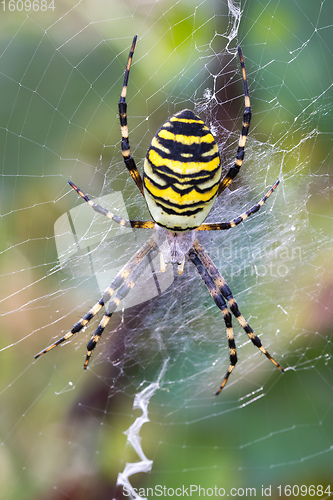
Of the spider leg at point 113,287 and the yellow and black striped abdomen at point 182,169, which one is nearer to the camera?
the yellow and black striped abdomen at point 182,169

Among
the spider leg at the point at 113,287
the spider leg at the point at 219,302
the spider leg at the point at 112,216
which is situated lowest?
the spider leg at the point at 219,302

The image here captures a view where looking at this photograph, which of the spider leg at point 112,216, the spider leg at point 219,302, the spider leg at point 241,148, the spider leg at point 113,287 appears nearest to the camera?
the spider leg at point 241,148

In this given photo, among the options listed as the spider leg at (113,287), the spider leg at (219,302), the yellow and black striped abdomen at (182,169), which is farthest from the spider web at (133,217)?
the yellow and black striped abdomen at (182,169)

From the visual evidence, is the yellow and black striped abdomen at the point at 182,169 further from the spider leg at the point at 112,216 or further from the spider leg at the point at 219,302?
the spider leg at the point at 219,302

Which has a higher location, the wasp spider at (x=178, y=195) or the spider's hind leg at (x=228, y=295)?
the wasp spider at (x=178, y=195)

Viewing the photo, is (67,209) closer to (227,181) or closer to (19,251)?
(19,251)

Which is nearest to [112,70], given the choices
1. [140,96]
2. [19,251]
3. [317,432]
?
[140,96]
